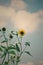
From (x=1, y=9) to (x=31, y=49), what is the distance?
0.53 m

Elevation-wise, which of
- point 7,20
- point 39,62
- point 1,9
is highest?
point 1,9

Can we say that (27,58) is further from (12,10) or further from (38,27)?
(12,10)

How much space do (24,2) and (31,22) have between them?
0.74 ft

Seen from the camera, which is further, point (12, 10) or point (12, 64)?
point (12, 10)

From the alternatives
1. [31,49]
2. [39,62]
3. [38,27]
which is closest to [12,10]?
[38,27]

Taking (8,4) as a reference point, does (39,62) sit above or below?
below

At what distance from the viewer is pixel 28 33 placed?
1.91m

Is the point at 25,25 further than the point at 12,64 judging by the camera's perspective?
Yes

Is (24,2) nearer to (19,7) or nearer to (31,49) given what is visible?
(19,7)

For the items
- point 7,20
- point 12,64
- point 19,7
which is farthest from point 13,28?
point 12,64

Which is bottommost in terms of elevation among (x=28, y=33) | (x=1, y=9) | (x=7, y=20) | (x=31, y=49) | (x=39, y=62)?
(x=39, y=62)

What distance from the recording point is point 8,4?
193cm

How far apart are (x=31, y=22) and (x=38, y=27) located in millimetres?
92

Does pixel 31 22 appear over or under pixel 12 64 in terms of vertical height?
over
